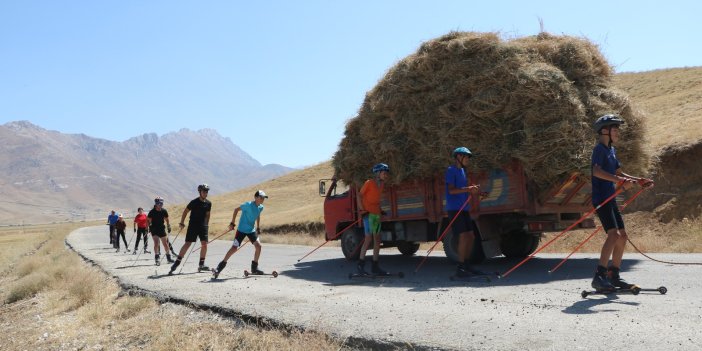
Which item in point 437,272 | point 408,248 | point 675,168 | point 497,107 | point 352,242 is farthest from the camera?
point 675,168

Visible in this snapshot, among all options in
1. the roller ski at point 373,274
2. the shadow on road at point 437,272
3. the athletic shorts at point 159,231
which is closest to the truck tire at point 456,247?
the shadow on road at point 437,272

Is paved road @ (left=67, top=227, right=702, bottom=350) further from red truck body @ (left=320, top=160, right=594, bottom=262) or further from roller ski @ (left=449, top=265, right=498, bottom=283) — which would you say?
red truck body @ (left=320, top=160, right=594, bottom=262)

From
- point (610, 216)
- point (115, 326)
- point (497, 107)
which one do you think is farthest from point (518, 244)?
point (115, 326)

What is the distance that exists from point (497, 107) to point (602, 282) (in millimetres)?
4314

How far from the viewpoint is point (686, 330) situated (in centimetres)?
496

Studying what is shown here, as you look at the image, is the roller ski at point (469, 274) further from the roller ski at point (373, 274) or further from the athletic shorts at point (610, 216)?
the athletic shorts at point (610, 216)

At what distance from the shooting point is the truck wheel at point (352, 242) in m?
13.4

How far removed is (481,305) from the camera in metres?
6.73

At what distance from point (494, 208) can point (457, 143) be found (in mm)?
1345

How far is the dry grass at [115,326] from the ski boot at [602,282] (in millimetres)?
3219

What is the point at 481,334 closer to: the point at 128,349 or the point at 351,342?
the point at 351,342

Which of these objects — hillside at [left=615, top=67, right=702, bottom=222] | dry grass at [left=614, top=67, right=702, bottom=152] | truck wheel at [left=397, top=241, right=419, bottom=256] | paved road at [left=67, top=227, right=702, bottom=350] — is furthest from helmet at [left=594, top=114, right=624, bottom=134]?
truck wheel at [left=397, top=241, right=419, bottom=256]

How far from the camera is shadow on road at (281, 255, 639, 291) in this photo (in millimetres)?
8867

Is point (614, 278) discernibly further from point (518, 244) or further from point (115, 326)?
point (115, 326)
